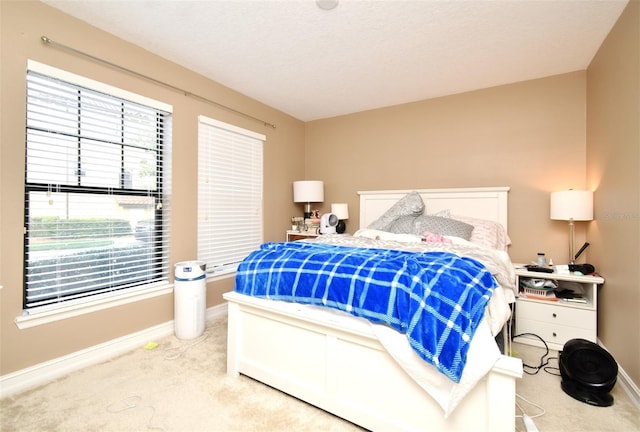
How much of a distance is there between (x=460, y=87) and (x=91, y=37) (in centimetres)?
346

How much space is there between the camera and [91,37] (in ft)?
7.26

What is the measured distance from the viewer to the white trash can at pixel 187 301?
2.56m

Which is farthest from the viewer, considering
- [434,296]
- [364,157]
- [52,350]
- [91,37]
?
[364,157]

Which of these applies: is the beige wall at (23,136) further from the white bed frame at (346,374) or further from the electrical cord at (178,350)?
the white bed frame at (346,374)

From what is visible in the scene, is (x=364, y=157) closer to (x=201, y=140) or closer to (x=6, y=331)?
(x=201, y=140)

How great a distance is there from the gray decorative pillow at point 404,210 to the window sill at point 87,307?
7.55ft

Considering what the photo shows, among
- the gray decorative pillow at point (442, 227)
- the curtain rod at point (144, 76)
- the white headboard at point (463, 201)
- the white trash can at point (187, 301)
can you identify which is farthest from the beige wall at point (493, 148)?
the white trash can at point (187, 301)

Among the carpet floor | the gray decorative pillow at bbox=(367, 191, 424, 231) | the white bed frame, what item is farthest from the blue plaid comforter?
the gray decorative pillow at bbox=(367, 191, 424, 231)

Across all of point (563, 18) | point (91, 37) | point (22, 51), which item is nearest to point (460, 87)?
point (563, 18)

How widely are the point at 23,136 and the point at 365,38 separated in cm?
252

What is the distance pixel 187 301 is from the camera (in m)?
2.56

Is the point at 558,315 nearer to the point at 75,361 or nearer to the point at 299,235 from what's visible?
the point at 299,235

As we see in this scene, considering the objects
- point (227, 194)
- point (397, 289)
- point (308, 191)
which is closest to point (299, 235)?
point (308, 191)

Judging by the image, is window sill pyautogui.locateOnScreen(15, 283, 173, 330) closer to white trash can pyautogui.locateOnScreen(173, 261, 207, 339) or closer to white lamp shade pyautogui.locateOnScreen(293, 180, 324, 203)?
white trash can pyautogui.locateOnScreen(173, 261, 207, 339)
